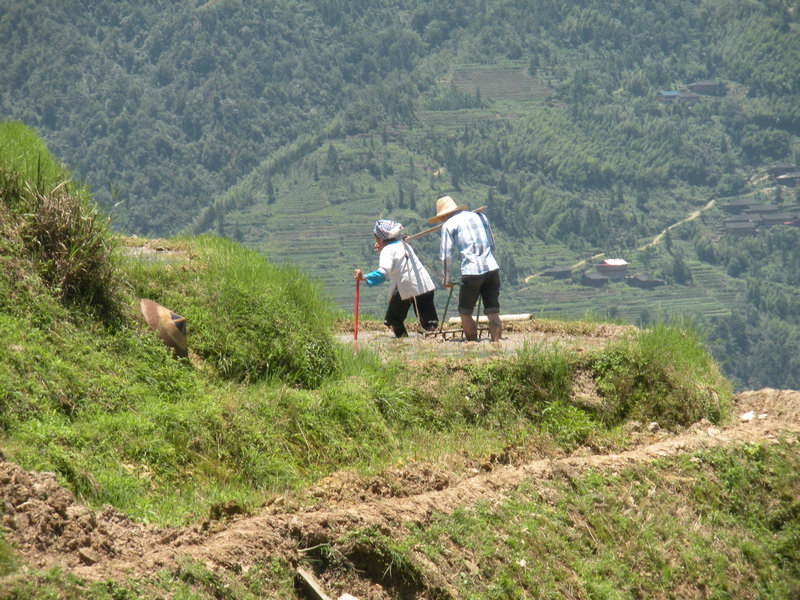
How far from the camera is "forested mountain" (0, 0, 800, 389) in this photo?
132 metres

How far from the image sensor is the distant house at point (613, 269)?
12578 cm

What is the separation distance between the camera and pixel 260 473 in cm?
688

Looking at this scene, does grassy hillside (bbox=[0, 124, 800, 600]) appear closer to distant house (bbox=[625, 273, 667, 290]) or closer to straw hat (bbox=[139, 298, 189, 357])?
straw hat (bbox=[139, 298, 189, 357])

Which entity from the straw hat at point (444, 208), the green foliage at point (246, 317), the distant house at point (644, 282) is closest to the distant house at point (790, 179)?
Result: the distant house at point (644, 282)

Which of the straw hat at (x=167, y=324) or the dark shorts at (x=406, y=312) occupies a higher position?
the straw hat at (x=167, y=324)

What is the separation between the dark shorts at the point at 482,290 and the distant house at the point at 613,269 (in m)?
115

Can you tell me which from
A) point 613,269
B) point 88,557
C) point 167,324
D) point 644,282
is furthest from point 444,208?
point 644,282

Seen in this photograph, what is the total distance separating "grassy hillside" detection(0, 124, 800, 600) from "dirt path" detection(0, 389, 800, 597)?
0.37 ft

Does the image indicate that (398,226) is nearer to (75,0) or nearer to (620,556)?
(620,556)

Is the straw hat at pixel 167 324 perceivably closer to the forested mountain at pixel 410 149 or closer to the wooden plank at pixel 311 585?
the wooden plank at pixel 311 585

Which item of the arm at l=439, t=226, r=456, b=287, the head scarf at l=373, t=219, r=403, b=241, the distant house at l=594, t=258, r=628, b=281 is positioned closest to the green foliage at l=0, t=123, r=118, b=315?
the head scarf at l=373, t=219, r=403, b=241

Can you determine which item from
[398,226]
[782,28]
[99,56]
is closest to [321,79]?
[99,56]

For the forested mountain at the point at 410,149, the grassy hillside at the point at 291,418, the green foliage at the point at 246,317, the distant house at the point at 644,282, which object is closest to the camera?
the grassy hillside at the point at 291,418

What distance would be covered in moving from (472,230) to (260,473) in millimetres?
5044
